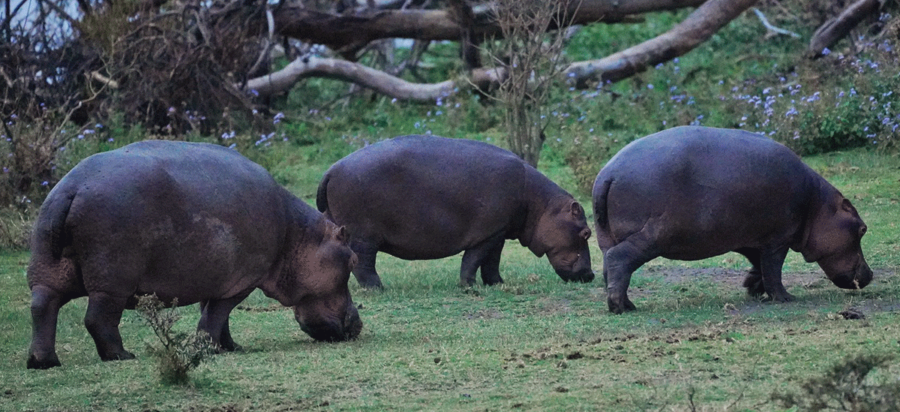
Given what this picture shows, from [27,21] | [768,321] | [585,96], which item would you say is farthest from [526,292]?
[27,21]

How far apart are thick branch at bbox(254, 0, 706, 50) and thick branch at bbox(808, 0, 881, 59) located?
2114 mm

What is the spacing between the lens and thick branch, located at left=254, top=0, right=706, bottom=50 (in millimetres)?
19359

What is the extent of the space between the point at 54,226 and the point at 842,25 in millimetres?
14460

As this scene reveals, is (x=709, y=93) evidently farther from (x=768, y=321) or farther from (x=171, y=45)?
(x=768, y=321)

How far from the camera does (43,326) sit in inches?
267

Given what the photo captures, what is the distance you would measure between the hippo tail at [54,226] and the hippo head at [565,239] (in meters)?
5.02

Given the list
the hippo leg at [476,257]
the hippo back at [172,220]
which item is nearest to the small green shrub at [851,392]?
the hippo back at [172,220]

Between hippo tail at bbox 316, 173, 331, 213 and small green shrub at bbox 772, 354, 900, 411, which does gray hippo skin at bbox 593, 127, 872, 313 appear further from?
small green shrub at bbox 772, 354, 900, 411

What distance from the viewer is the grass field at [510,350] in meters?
5.68

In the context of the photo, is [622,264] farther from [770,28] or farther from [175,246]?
[770,28]

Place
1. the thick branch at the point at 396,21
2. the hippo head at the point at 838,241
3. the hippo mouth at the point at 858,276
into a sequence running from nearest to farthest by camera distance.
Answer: the hippo head at the point at 838,241
the hippo mouth at the point at 858,276
the thick branch at the point at 396,21

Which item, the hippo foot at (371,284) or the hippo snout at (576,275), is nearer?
the hippo foot at (371,284)

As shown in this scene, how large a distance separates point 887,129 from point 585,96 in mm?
5099

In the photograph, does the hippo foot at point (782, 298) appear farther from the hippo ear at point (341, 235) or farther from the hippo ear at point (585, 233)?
the hippo ear at point (341, 235)
